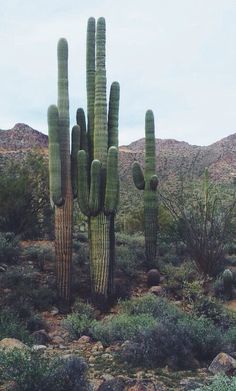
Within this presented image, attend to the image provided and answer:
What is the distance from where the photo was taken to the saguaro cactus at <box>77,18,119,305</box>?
10.6 meters

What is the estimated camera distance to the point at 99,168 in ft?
34.7

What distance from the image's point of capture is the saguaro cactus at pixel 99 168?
34.9 ft

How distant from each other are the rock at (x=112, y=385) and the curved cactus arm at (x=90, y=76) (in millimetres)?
6363

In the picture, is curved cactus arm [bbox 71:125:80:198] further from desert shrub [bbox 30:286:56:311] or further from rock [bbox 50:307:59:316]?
rock [bbox 50:307:59:316]

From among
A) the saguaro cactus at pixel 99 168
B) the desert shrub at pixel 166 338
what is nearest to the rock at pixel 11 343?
the desert shrub at pixel 166 338

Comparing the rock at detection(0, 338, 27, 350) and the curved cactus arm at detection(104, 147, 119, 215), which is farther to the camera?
the curved cactus arm at detection(104, 147, 119, 215)

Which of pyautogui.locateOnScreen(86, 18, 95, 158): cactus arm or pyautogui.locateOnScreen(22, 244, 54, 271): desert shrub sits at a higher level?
pyautogui.locateOnScreen(86, 18, 95, 158): cactus arm

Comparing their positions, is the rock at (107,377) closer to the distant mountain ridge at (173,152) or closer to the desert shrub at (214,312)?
the desert shrub at (214,312)

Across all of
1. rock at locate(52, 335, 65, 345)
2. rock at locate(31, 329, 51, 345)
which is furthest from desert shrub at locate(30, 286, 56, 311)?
rock at locate(31, 329, 51, 345)

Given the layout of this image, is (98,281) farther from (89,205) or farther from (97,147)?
(97,147)

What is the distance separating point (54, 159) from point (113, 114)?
1832 millimetres

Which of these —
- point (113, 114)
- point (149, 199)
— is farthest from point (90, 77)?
point (149, 199)

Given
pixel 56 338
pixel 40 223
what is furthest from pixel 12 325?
pixel 40 223

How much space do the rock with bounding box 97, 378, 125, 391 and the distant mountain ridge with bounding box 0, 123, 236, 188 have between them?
35841 mm
